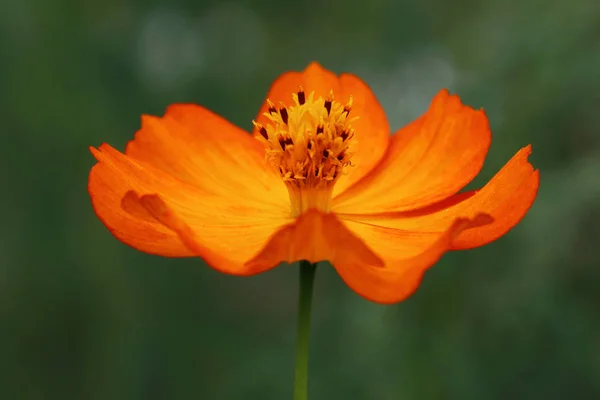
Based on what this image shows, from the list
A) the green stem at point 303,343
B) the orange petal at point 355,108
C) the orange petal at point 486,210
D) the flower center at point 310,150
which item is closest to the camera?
the green stem at point 303,343

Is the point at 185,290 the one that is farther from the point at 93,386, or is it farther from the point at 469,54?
the point at 469,54

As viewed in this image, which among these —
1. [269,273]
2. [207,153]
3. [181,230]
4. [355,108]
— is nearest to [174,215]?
[181,230]

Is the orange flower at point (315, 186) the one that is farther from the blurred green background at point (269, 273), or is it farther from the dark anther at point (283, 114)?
the blurred green background at point (269, 273)

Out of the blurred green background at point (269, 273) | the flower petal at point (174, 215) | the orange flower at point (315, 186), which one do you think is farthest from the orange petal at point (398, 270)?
the blurred green background at point (269, 273)

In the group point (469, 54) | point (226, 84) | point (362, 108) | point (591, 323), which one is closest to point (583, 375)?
point (591, 323)

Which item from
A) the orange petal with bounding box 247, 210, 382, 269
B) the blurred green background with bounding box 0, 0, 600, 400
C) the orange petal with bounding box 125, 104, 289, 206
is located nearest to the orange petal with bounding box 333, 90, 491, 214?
the orange petal with bounding box 125, 104, 289, 206

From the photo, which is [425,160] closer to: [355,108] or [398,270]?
[355,108]
